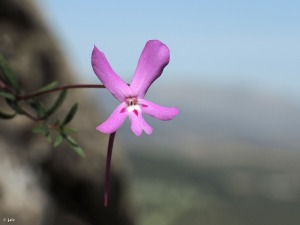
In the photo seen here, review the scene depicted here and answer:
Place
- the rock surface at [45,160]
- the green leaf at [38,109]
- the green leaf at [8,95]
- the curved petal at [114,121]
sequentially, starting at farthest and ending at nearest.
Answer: the rock surface at [45,160]
the green leaf at [38,109]
the green leaf at [8,95]
the curved petal at [114,121]

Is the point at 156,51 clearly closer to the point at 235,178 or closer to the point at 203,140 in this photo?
the point at 235,178

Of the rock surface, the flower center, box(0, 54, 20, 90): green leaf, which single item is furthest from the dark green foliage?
the rock surface

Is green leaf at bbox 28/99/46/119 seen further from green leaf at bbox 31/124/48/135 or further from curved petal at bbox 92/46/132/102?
curved petal at bbox 92/46/132/102

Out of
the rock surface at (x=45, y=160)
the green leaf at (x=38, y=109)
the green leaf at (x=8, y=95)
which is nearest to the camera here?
the green leaf at (x=8, y=95)

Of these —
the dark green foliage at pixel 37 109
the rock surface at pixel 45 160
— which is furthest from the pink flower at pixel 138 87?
the rock surface at pixel 45 160

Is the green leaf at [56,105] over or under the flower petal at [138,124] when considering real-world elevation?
over

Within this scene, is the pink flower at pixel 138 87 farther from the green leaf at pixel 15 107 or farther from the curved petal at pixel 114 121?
the green leaf at pixel 15 107

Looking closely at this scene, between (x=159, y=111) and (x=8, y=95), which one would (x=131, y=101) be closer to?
(x=159, y=111)

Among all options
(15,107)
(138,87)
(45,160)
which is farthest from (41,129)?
(45,160)

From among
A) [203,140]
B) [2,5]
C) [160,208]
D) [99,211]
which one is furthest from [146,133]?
[203,140]
